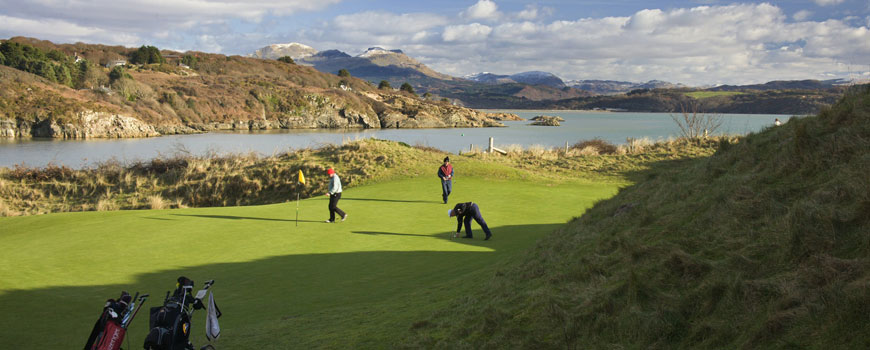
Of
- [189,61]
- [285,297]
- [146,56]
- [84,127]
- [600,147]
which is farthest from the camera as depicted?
[189,61]

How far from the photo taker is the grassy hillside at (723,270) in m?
3.99

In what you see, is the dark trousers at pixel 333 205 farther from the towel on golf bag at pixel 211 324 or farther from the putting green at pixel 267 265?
the towel on golf bag at pixel 211 324

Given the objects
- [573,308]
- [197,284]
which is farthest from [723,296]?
[197,284]

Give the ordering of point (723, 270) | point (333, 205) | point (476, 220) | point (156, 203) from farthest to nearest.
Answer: point (156, 203)
point (333, 205)
point (476, 220)
point (723, 270)

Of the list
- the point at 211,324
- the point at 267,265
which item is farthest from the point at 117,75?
the point at 211,324

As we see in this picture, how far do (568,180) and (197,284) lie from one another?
2394 centimetres

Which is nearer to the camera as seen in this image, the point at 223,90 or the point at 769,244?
the point at 769,244

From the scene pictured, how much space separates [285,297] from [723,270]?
7.25 meters

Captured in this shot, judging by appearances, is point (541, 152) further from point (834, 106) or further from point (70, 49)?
point (70, 49)

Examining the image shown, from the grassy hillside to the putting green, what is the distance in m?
1.47

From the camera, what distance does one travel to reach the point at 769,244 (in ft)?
16.6

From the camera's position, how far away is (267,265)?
11.8 m

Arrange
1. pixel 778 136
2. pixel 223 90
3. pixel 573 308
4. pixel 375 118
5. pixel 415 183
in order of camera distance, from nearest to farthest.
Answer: pixel 573 308 < pixel 778 136 < pixel 415 183 < pixel 223 90 < pixel 375 118

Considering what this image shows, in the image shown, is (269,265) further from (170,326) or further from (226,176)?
(226,176)
